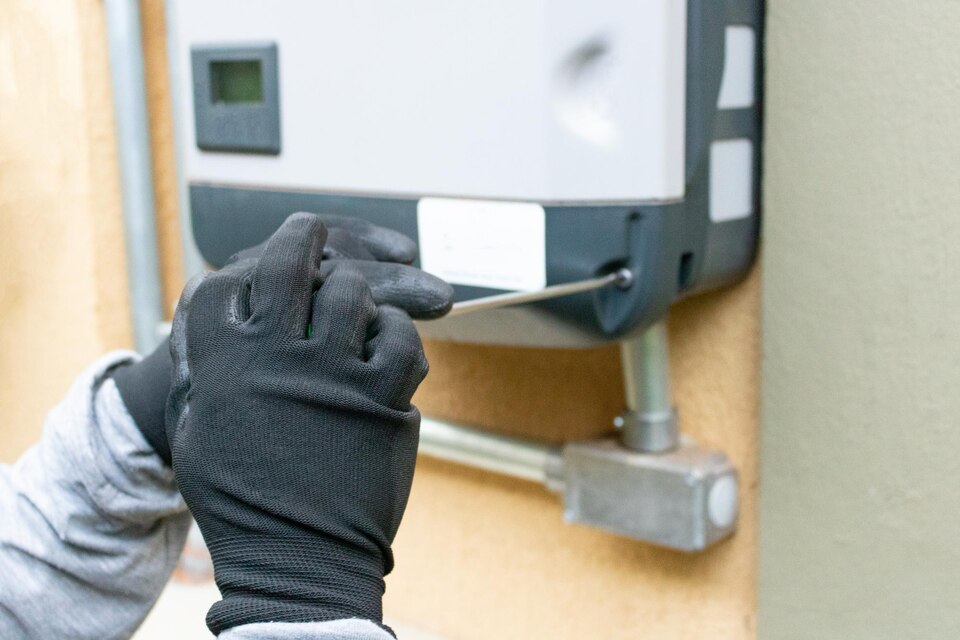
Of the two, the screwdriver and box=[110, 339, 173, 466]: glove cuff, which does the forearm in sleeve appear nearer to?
box=[110, 339, 173, 466]: glove cuff

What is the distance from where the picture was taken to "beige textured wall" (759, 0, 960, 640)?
591mm

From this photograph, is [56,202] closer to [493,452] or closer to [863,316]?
[493,452]

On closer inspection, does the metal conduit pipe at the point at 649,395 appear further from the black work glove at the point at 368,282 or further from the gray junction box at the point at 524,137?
the black work glove at the point at 368,282

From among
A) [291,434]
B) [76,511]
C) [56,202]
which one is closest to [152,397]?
[76,511]

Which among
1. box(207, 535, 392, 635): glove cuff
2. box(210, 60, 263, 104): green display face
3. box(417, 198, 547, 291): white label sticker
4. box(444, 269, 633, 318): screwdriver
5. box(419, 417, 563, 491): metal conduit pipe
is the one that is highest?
box(210, 60, 263, 104): green display face

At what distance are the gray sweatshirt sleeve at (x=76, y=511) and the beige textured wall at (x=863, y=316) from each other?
0.40m

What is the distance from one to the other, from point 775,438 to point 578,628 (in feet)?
0.81

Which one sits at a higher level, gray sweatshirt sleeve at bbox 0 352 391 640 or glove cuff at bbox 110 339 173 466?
A: glove cuff at bbox 110 339 173 466

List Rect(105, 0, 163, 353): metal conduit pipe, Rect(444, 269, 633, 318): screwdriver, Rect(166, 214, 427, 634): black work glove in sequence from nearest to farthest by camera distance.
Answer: Rect(166, 214, 427, 634): black work glove
Rect(444, 269, 633, 318): screwdriver
Rect(105, 0, 163, 353): metal conduit pipe

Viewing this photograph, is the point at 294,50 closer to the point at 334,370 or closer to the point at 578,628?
the point at 334,370

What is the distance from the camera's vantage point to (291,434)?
0.43 metres

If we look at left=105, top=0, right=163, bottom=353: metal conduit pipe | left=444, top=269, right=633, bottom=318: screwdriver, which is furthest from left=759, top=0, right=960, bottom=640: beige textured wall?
left=105, top=0, right=163, bottom=353: metal conduit pipe

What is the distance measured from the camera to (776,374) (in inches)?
26.5

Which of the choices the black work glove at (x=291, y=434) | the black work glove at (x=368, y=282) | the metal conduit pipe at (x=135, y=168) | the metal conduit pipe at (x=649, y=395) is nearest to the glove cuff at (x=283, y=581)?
the black work glove at (x=291, y=434)
